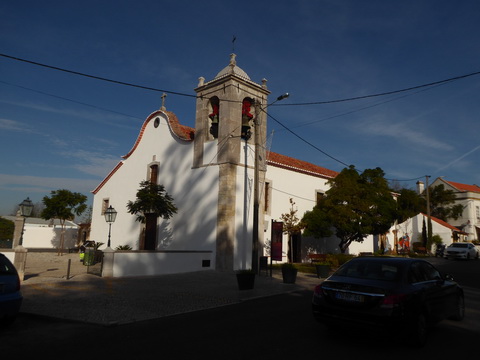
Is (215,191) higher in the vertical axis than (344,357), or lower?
higher

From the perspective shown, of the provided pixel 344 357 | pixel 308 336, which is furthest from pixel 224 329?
pixel 344 357

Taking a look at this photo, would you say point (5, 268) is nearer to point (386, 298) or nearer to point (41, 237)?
point (386, 298)

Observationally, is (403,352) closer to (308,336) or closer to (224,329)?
(308,336)

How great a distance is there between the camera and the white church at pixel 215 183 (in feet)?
57.5

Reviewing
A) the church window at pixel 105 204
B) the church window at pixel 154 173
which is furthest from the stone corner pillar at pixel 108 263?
the church window at pixel 105 204

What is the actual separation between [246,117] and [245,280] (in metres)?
10.4

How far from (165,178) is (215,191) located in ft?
16.3

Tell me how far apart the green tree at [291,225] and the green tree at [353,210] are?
23.7 inches

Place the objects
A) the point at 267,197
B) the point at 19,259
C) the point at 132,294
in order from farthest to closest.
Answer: the point at 267,197, the point at 19,259, the point at 132,294

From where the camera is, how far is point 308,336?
6309 millimetres

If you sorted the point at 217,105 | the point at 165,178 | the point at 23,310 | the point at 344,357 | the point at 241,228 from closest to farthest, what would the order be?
the point at 344,357
the point at 23,310
the point at 241,228
the point at 217,105
the point at 165,178

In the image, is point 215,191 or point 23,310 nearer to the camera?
point 23,310

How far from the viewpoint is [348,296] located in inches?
229

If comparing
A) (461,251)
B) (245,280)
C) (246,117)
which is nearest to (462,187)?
(461,251)
